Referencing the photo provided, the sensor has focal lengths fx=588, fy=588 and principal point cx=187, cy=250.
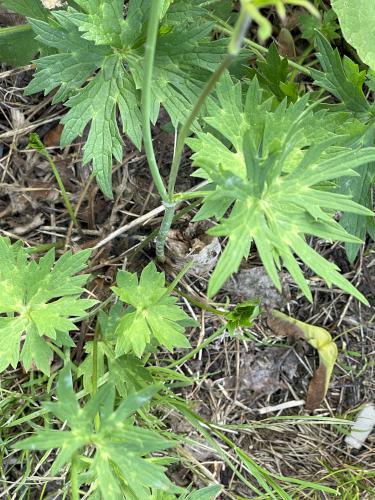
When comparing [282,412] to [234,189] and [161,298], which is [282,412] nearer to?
[161,298]

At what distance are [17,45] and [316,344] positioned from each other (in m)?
1.78

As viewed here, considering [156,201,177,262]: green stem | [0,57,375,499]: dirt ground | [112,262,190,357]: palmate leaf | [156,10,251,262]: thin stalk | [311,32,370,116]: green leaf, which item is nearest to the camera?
[156,10,251,262]: thin stalk

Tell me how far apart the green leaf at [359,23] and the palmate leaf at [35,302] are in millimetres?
1276

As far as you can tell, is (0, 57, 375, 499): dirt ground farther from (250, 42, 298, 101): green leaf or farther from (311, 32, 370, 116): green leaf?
(311, 32, 370, 116): green leaf

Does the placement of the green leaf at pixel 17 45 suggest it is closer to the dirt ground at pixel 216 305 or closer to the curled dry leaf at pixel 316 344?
the dirt ground at pixel 216 305

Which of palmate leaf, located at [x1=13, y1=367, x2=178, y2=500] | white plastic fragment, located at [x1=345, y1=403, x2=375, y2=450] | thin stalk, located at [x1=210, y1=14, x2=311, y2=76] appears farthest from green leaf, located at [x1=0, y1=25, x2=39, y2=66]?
white plastic fragment, located at [x1=345, y1=403, x2=375, y2=450]

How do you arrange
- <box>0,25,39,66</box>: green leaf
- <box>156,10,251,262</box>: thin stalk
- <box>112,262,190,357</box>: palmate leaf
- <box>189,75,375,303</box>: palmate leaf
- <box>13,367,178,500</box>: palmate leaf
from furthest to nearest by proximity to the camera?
<box>0,25,39,66</box>: green leaf, <box>112,262,190,357</box>: palmate leaf, <box>189,75,375,303</box>: palmate leaf, <box>13,367,178,500</box>: palmate leaf, <box>156,10,251,262</box>: thin stalk

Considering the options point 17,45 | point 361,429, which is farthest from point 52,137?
point 361,429

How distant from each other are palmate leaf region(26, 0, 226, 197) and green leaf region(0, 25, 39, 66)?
332 millimetres

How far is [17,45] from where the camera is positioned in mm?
2342

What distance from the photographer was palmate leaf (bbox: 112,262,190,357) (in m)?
2.02

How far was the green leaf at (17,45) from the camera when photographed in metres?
2.30

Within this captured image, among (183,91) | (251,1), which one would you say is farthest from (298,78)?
(251,1)

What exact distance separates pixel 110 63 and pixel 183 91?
267 mm
